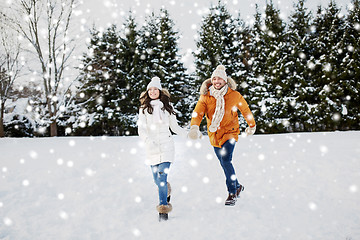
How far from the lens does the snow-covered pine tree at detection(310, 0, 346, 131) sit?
17422 mm

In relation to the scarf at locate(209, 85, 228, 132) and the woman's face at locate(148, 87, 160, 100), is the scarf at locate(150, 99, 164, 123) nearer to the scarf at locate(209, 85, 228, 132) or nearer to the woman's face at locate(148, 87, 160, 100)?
the woman's face at locate(148, 87, 160, 100)

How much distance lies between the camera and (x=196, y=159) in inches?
250

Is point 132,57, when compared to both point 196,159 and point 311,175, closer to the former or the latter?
point 196,159

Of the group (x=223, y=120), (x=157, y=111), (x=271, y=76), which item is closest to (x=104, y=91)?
(x=271, y=76)

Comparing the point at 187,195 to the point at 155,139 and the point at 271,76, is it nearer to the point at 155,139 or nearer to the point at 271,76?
the point at 155,139

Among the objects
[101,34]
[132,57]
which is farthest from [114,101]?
[101,34]

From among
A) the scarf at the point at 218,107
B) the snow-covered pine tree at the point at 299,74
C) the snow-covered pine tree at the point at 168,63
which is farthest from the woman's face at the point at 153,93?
the snow-covered pine tree at the point at 299,74

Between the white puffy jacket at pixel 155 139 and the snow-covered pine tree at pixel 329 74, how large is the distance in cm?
1765

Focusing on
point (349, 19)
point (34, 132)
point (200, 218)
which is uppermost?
point (349, 19)

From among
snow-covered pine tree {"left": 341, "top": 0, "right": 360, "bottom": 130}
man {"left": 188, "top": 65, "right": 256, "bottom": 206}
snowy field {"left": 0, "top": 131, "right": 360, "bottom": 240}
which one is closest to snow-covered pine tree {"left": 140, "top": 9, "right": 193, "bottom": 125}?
snow-covered pine tree {"left": 341, "top": 0, "right": 360, "bottom": 130}

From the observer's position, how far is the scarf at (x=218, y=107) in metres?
3.81

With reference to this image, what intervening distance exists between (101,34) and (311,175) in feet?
68.4

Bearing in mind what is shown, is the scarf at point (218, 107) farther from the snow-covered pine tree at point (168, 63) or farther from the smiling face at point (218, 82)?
the snow-covered pine tree at point (168, 63)

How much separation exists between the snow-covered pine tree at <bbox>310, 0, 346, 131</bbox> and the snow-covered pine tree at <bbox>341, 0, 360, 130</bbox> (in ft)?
0.93
